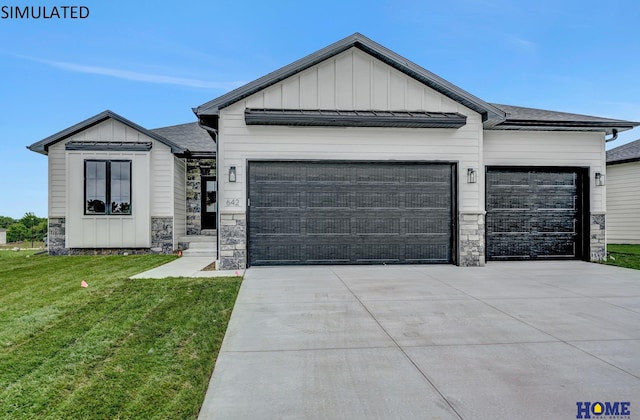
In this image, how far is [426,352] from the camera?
3.11 metres

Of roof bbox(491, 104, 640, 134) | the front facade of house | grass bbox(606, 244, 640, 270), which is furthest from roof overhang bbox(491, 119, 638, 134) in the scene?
the front facade of house

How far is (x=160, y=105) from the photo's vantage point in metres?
17.7

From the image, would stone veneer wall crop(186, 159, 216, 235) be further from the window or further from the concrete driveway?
the concrete driveway

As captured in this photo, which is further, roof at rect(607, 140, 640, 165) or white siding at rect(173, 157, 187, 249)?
roof at rect(607, 140, 640, 165)

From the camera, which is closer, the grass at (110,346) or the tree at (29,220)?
the grass at (110,346)

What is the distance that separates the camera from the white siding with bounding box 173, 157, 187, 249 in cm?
1120

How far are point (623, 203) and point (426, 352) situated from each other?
50.7 feet

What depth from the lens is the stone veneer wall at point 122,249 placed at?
423 inches

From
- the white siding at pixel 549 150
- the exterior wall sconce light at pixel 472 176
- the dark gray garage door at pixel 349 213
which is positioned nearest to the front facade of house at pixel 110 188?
the dark gray garage door at pixel 349 213

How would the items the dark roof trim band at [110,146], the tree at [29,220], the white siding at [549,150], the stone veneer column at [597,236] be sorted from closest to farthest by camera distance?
the white siding at [549,150] < the stone veneer column at [597,236] < the dark roof trim band at [110,146] < the tree at [29,220]

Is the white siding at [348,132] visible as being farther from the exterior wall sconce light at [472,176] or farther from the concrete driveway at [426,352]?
the concrete driveway at [426,352]

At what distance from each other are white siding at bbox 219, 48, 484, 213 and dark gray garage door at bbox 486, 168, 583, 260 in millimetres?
1054

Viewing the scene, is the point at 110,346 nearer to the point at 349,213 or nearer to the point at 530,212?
the point at 349,213

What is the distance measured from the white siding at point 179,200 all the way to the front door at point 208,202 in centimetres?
66
